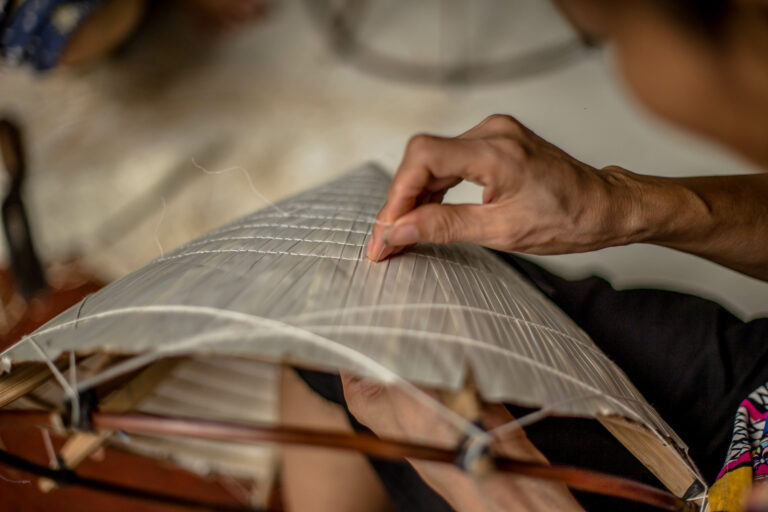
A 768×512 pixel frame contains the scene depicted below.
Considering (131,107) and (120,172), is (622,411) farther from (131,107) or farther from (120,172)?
(131,107)

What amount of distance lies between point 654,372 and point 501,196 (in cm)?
32

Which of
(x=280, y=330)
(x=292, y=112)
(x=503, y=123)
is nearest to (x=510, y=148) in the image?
(x=503, y=123)

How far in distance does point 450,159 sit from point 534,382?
0.64 feet

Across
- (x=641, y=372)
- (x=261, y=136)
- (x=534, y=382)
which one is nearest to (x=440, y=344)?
(x=534, y=382)

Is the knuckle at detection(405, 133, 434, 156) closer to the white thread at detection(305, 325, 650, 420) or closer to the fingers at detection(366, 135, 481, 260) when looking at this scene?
the fingers at detection(366, 135, 481, 260)

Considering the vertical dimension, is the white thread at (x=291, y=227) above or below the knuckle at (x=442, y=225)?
below

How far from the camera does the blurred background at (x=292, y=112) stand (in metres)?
1.64

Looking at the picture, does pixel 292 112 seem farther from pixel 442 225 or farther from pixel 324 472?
pixel 442 225

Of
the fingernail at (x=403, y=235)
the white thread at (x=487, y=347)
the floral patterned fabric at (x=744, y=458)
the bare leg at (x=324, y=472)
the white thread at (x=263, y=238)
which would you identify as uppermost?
the fingernail at (x=403, y=235)

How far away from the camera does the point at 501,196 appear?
522 millimetres

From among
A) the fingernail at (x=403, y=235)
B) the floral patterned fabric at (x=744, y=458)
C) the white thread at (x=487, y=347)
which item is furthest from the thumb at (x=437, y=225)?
the floral patterned fabric at (x=744, y=458)

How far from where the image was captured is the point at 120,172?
1.69 metres

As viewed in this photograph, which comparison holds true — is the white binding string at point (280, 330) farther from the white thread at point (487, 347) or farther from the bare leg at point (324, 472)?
the bare leg at point (324, 472)

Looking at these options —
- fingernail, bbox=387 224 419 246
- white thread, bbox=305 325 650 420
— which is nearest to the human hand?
fingernail, bbox=387 224 419 246
